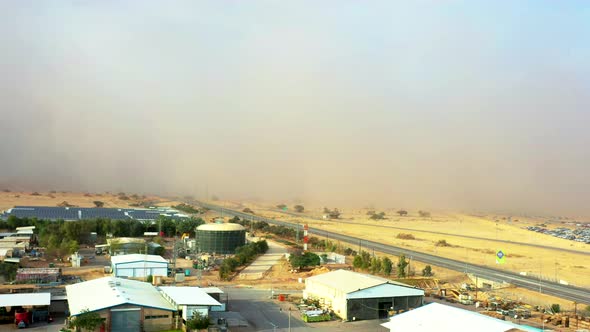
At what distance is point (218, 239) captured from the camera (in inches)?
1964

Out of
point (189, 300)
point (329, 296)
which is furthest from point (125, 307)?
point (329, 296)

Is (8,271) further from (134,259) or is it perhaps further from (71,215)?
(71,215)

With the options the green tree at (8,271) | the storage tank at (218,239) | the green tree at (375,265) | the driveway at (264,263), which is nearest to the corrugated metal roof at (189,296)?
the driveway at (264,263)

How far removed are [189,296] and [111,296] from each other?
3649 millimetres

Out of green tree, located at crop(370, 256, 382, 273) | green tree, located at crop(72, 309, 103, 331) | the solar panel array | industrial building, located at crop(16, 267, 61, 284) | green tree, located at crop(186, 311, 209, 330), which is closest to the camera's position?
green tree, located at crop(72, 309, 103, 331)

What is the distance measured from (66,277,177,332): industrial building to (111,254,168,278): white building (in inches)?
438

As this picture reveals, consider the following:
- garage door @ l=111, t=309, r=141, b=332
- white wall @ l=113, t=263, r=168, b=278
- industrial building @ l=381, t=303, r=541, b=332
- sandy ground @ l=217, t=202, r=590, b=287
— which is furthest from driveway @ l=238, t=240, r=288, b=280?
industrial building @ l=381, t=303, r=541, b=332

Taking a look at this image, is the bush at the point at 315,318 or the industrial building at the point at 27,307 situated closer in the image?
the industrial building at the point at 27,307

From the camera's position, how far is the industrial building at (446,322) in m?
18.5

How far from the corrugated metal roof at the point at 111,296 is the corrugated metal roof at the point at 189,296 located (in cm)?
38

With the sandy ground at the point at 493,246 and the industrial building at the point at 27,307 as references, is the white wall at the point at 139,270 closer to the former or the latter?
the industrial building at the point at 27,307

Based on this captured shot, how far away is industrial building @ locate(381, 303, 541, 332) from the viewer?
18.5m

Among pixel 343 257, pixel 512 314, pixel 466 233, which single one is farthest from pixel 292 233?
pixel 512 314

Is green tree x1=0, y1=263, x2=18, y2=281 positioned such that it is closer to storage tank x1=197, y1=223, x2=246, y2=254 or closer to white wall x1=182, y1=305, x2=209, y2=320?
white wall x1=182, y1=305, x2=209, y2=320
